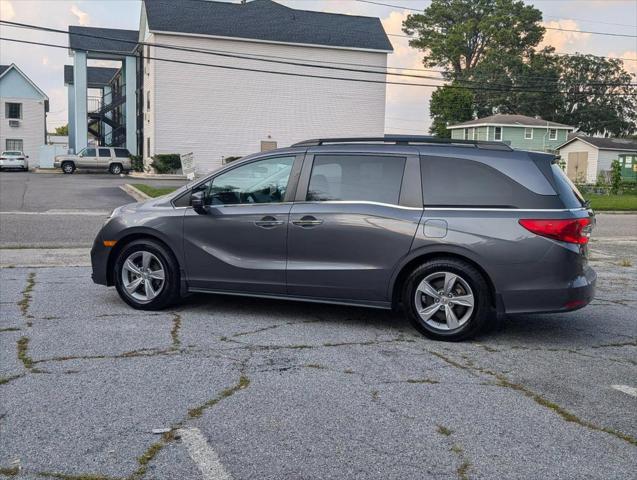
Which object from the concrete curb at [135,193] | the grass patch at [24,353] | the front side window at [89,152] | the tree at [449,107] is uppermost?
the tree at [449,107]

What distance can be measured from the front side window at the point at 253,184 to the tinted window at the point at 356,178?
1.04 feet

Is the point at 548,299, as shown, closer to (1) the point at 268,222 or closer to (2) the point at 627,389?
(2) the point at 627,389

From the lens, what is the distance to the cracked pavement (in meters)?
3.92

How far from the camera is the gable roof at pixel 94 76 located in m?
64.1

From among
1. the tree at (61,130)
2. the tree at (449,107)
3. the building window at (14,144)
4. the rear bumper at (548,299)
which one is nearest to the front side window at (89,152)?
the building window at (14,144)

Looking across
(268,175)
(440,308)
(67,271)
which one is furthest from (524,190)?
(67,271)

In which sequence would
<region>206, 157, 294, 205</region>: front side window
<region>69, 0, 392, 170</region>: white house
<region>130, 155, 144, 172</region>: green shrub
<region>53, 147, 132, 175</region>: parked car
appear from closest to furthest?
<region>206, 157, 294, 205</region>: front side window
<region>69, 0, 392, 170</region>: white house
<region>53, 147, 132, 175</region>: parked car
<region>130, 155, 144, 172</region>: green shrub

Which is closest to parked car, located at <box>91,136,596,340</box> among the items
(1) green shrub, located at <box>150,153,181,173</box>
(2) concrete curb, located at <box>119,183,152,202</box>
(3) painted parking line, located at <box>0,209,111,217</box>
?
(3) painted parking line, located at <box>0,209,111,217</box>

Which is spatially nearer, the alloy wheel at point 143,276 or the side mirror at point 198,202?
the side mirror at point 198,202

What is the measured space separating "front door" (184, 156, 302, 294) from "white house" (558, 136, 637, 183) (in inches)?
2124

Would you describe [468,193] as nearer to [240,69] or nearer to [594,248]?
[594,248]

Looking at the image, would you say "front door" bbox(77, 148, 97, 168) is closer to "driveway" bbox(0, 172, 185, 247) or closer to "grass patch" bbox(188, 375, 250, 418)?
"driveway" bbox(0, 172, 185, 247)

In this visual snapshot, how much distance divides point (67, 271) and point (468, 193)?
19.8 feet

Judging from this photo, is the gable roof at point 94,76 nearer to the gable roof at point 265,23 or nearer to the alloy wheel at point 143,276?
the gable roof at point 265,23
